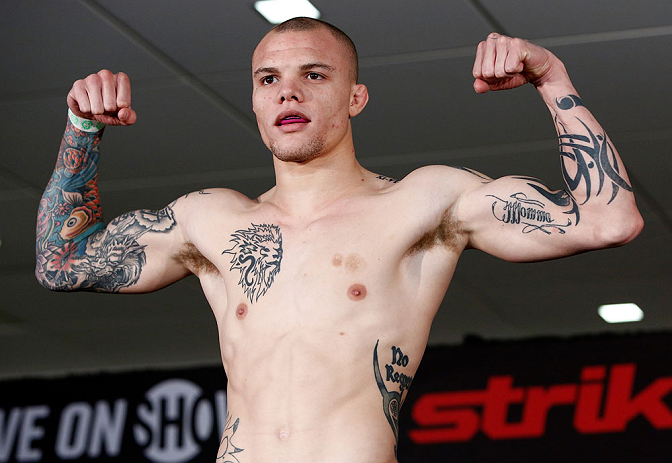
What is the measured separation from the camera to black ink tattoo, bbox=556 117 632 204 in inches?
66.0

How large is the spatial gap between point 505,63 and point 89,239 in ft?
2.91

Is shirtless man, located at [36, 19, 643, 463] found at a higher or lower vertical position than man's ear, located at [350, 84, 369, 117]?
lower

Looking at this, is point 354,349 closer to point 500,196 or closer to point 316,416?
point 316,416

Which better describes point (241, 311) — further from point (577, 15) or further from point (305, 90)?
point (577, 15)

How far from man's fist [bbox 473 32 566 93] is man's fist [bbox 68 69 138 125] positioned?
607 millimetres

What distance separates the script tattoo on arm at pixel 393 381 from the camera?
1725 mm

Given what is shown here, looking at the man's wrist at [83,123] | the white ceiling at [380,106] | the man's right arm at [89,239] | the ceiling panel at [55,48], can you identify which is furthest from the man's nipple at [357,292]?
the ceiling panel at [55,48]

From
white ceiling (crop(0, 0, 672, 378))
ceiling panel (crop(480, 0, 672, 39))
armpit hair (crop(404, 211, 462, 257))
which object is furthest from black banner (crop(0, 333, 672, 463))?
Result: armpit hair (crop(404, 211, 462, 257))

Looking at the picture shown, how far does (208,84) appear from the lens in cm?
302

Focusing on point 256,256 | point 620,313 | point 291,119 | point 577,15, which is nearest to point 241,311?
point 256,256

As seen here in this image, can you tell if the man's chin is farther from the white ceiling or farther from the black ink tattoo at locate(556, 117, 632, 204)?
the white ceiling

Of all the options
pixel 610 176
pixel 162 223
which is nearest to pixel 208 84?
pixel 162 223

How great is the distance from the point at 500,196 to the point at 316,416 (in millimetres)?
466

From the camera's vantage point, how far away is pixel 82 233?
2.06m
